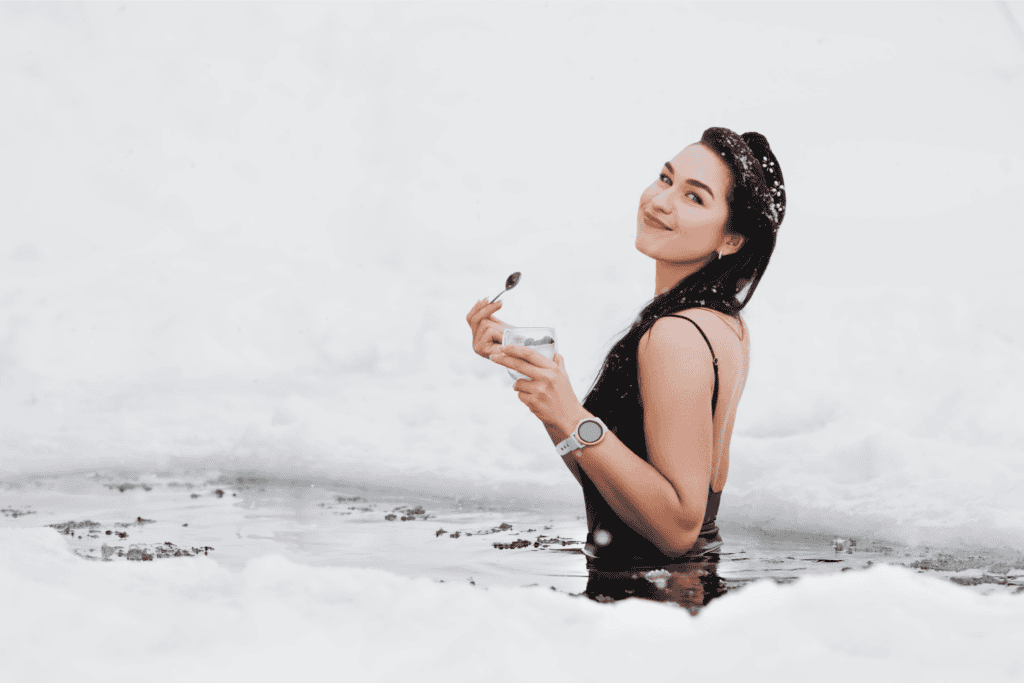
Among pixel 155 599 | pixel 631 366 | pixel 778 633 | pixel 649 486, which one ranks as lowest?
pixel 155 599

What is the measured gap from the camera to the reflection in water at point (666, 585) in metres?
3.47

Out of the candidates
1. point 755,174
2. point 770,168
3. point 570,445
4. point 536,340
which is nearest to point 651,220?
point 755,174

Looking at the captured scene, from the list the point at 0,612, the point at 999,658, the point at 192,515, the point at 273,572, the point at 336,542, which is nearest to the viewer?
the point at 999,658

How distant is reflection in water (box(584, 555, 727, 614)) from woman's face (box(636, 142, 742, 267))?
1.36m

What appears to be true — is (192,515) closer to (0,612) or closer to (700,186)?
(0,612)

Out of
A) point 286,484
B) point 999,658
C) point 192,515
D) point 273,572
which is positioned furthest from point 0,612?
point 286,484

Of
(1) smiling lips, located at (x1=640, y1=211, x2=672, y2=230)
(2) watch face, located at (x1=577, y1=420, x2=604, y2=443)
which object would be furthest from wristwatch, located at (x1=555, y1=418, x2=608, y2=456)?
(1) smiling lips, located at (x1=640, y1=211, x2=672, y2=230)

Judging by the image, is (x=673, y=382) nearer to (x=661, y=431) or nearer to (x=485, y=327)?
(x=661, y=431)

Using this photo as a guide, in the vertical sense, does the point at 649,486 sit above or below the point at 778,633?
above

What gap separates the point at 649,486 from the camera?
3.36 m

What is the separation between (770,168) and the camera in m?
3.96

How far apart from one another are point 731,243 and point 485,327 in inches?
46.4

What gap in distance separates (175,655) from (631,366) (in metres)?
2.14

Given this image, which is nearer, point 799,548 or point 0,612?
point 0,612
